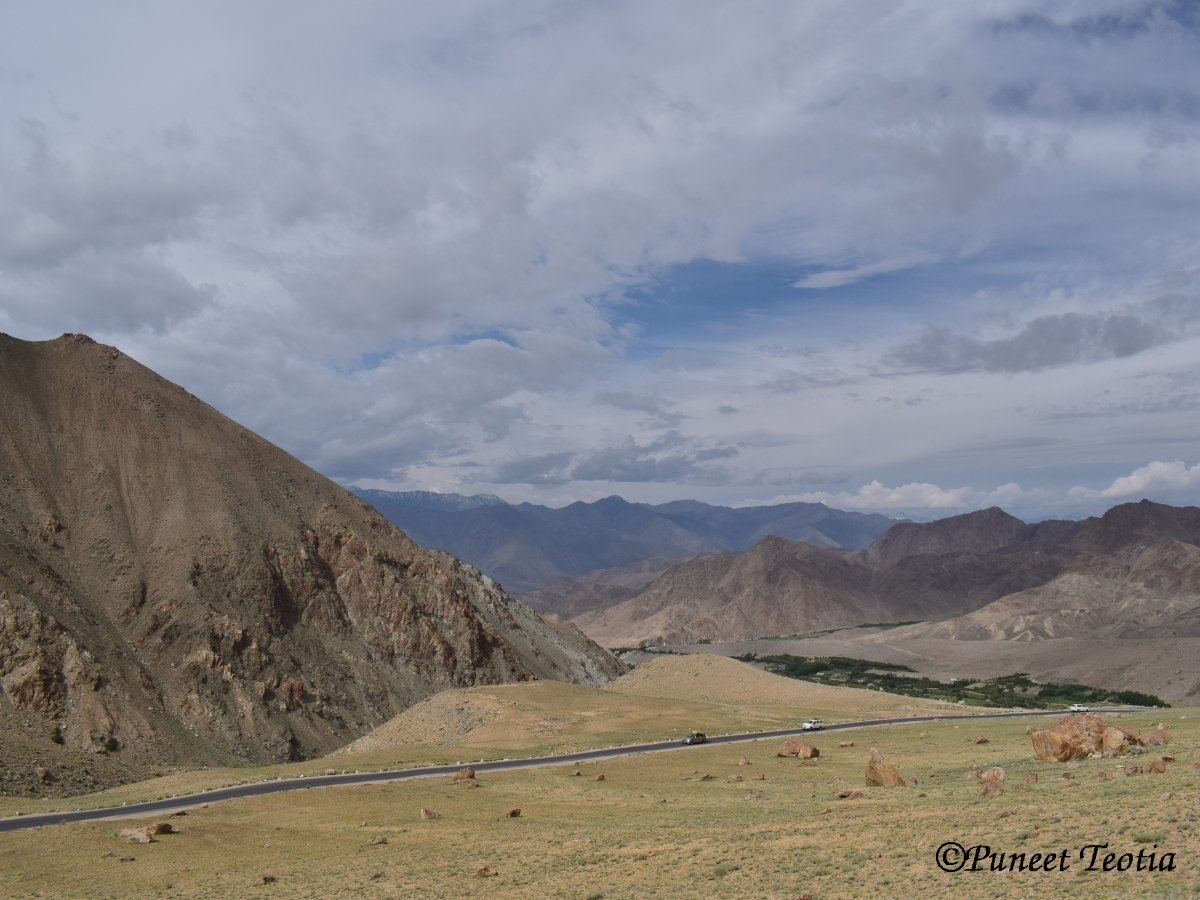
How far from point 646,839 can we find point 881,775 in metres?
10.9

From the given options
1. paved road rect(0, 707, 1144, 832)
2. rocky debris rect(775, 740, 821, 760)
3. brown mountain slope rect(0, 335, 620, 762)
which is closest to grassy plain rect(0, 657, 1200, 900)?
paved road rect(0, 707, 1144, 832)

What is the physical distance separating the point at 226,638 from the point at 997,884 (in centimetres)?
6749

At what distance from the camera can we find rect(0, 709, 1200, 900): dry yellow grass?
18.4 m

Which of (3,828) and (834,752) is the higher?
(3,828)

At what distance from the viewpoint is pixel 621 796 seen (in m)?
36.1

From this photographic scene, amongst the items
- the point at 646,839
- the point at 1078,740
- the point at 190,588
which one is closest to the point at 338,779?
the point at 646,839

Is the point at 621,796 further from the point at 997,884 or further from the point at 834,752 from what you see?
the point at 997,884

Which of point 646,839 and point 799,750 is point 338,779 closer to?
point 646,839

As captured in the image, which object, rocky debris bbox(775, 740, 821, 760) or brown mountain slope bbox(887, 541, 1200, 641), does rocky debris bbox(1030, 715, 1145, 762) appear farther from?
brown mountain slope bbox(887, 541, 1200, 641)

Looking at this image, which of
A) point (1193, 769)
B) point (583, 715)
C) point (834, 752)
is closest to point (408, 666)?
point (583, 715)

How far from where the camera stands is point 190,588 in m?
72.8

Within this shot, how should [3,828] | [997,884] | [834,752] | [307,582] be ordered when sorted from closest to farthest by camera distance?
[997,884], [3,828], [834,752], [307,582]

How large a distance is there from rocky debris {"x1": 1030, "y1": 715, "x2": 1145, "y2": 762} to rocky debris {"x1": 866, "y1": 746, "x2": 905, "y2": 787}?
5.94 meters

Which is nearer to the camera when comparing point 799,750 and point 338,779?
point 338,779
